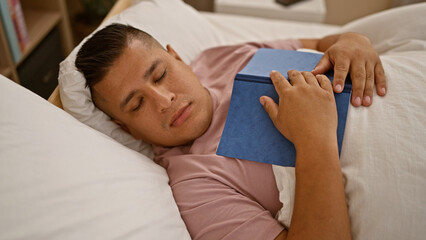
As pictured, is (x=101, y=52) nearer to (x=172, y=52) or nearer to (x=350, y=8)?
(x=172, y=52)

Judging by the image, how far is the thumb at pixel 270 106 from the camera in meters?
0.91

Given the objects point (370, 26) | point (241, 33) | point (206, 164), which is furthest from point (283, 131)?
point (241, 33)

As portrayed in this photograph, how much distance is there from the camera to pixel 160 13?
4.73ft

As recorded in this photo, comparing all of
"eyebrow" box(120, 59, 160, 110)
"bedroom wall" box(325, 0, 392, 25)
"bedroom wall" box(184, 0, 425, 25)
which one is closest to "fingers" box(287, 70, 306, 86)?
"eyebrow" box(120, 59, 160, 110)

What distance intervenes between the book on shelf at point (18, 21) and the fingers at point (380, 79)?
1535 millimetres

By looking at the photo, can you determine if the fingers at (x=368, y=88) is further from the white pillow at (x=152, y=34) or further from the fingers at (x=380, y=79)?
the white pillow at (x=152, y=34)

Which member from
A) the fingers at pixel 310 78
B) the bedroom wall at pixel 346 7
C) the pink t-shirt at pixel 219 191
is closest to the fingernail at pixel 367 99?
the fingers at pixel 310 78

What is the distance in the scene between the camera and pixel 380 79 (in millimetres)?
937

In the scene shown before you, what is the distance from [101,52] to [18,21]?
3.01ft

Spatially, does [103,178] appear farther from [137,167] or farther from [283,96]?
[283,96]

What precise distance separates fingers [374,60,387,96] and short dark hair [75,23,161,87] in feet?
2.14

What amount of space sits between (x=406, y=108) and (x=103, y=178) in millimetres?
706

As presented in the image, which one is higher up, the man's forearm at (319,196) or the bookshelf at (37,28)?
the man's forearm at (319,196)

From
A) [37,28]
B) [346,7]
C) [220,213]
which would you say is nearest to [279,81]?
[220,213]
